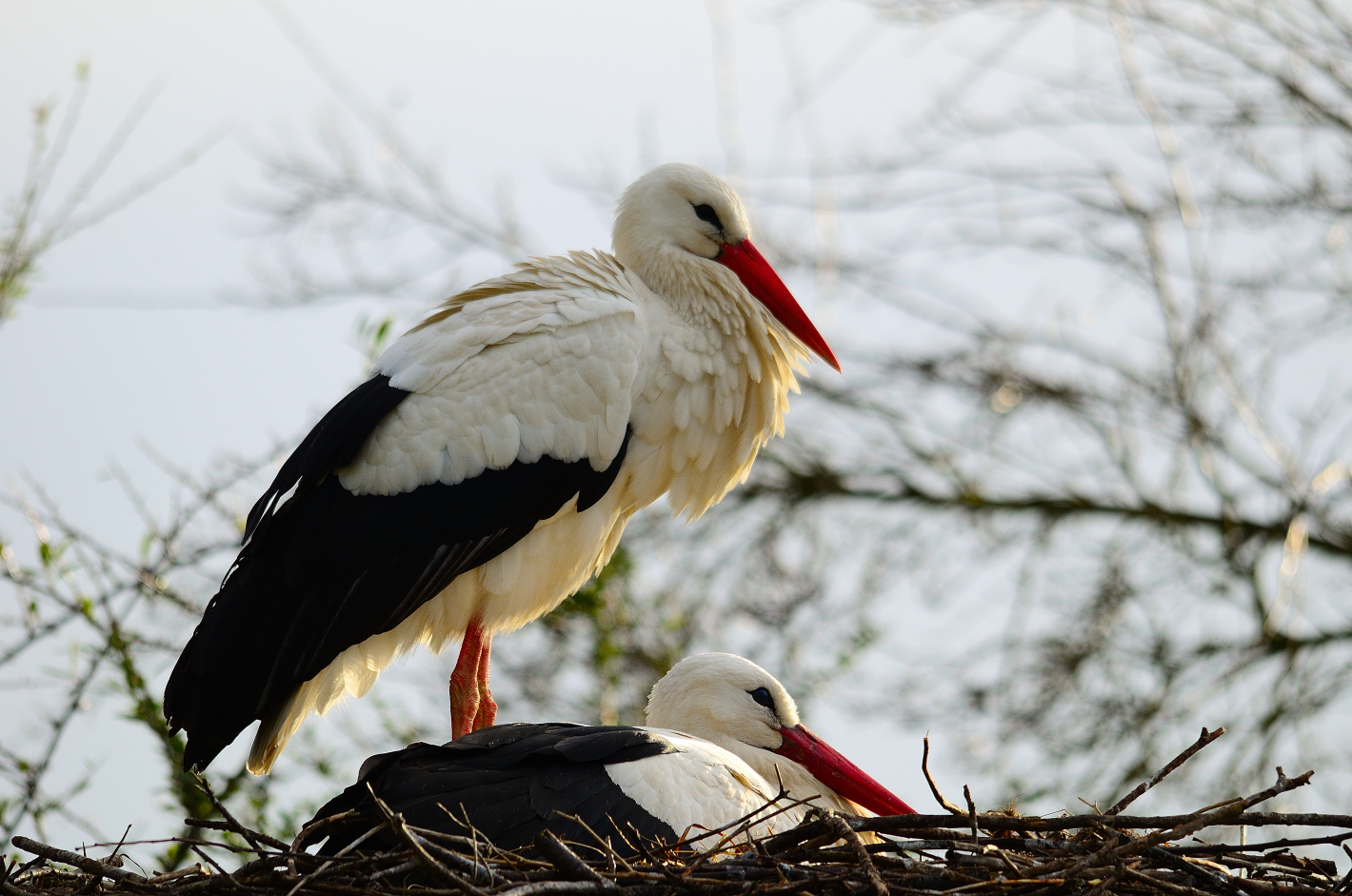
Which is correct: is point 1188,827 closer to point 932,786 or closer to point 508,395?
point 932,786

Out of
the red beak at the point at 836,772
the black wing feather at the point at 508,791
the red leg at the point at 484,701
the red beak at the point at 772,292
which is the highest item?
the red beak at the point at 772,292

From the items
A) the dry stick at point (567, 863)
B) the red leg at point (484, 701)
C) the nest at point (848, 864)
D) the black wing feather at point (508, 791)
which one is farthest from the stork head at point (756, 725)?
the dry stick at point (567, 863)

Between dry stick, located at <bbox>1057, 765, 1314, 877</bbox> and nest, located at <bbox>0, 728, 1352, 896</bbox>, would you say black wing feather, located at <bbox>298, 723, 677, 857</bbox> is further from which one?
dry stick, located at <bbox>1057, 765, 1314, 877</bbox>

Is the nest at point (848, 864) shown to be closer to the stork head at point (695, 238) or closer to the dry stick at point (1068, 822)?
the dry stick at point (1068, 822)

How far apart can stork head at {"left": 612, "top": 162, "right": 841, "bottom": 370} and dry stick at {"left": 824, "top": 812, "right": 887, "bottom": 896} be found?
2.25 metres

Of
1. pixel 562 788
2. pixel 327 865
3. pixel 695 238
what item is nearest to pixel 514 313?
pixel 695 238

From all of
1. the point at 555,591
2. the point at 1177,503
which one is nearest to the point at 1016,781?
the point at 1177,503

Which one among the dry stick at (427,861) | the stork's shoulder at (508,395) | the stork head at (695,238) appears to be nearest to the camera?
the dry stick at (427,861)

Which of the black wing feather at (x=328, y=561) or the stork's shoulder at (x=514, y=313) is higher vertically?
the stork's shoulder at (x=514, y=313)

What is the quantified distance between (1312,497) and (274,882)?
635 cm

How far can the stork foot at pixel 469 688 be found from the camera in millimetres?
4348

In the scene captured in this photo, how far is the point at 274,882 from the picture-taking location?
2.80 meters

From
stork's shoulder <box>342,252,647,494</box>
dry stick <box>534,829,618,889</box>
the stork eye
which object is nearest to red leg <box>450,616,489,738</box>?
stork's shoulder <box>342,252,647,494</box>

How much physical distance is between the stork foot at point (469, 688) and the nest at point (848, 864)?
1.39 m
